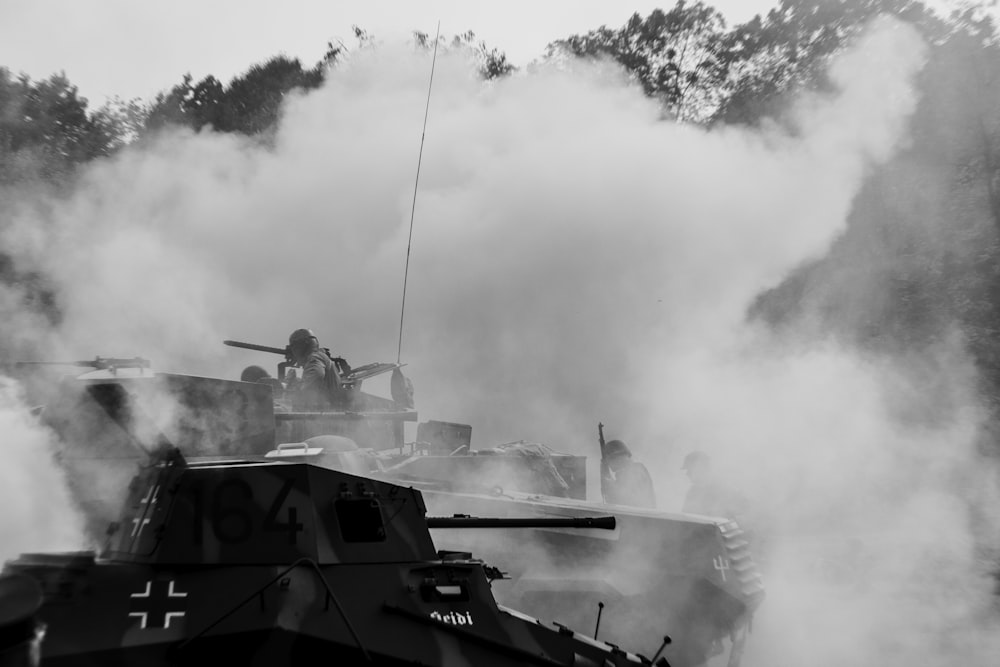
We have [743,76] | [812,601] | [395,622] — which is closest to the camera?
[395,622]

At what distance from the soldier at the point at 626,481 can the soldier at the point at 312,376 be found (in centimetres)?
440

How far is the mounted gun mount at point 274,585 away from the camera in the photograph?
3.67 metres

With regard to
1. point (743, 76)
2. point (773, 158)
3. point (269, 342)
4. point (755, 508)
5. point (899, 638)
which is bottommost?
point (899, 638)

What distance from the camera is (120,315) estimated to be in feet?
33.1

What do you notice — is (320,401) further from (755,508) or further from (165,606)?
(165,606)

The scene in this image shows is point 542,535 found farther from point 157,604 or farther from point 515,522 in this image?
point 157,604

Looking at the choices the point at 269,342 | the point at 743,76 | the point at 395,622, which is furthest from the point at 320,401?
the point at 743,76

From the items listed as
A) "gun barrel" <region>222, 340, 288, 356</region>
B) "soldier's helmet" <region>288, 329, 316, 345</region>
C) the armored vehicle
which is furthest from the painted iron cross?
"gun barrel" <region>222, 340, 288, 356</region>

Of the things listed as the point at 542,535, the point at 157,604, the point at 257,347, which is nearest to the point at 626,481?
the point at 542,535

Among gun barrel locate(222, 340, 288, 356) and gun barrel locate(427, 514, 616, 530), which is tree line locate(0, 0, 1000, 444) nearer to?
gun barrel locate(222, 340, 288, 356)

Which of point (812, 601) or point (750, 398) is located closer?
point (812, 601)

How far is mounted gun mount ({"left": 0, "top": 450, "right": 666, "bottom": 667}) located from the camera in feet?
12.1

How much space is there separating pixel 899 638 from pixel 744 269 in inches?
250

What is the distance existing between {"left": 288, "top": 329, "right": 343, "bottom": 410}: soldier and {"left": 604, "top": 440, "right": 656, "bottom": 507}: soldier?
4.40m
